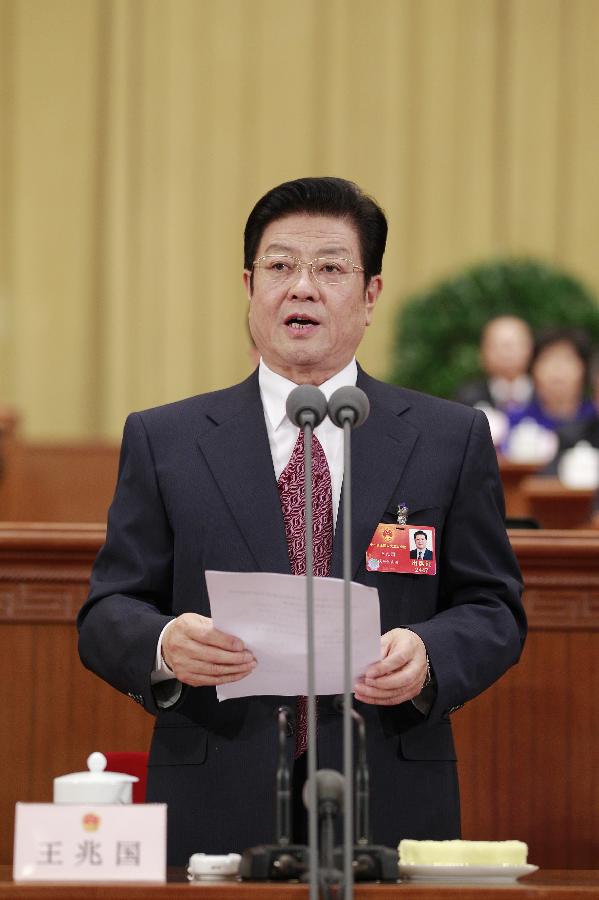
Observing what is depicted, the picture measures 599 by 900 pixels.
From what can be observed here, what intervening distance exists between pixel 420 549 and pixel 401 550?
0.10 feet

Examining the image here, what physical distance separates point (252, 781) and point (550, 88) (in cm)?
727

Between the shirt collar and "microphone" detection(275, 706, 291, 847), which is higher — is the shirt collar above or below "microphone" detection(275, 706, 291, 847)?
above

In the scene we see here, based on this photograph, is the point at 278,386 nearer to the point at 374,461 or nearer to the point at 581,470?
the point at 374,461

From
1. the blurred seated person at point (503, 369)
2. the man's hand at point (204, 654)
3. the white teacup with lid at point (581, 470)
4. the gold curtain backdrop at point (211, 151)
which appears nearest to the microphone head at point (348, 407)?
the man's hand at point (204, 654)

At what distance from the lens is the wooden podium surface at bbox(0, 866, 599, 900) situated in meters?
1.64

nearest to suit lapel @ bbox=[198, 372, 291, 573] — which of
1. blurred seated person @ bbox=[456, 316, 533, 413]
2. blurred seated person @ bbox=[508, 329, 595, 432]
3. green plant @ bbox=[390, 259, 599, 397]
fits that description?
blurred seated person @ bbox=[508, 329, 595, 432]

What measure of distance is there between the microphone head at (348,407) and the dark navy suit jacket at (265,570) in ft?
1.32

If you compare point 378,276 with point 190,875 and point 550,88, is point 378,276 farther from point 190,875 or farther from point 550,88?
point 550,88

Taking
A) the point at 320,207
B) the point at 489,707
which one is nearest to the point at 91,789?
the point at 320,207

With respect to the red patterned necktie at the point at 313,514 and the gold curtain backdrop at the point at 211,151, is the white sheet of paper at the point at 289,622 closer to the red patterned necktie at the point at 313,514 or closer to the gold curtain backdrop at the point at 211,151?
the red patterned necktie at the point at 313,514

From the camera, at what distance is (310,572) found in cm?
173

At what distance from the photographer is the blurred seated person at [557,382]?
255 inches

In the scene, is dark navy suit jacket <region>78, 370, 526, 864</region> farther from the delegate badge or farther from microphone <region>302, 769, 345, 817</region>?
microphone <region>302, 769, 345, 817</region>

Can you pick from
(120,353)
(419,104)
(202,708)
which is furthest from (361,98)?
(202,708)
